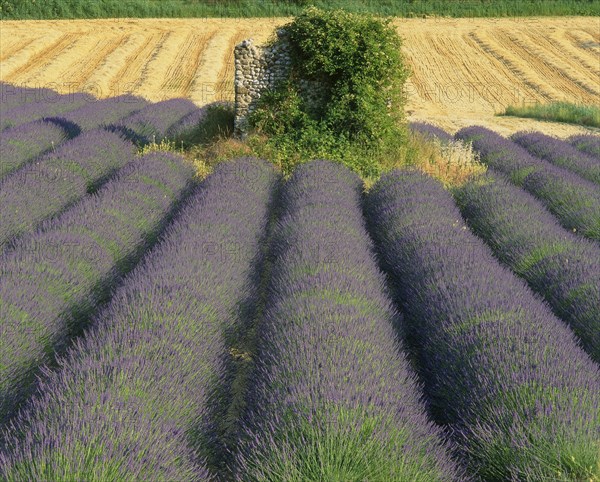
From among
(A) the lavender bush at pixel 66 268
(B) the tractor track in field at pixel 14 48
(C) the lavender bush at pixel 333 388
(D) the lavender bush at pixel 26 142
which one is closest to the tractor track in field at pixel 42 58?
(B) the tractor track in field at pixel 14 48

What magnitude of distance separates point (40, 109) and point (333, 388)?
37.5 ft

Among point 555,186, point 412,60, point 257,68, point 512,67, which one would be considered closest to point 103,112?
point 257,68

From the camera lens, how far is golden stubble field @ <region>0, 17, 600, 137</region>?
61.7 feet

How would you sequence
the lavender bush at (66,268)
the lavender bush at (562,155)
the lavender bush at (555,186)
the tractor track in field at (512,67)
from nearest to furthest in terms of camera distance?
the lavender bush at (66,268) → the lavender bush at (555,186) → the lavender bush at (562,155) → the tractor track in field at (512,67)

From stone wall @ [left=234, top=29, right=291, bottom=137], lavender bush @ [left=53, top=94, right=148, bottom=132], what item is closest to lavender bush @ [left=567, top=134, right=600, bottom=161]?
stone wall @ [left=234, top=29, right=291, bottom=137]

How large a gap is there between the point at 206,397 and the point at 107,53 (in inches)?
823

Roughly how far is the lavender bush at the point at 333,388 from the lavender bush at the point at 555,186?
10.1 ft

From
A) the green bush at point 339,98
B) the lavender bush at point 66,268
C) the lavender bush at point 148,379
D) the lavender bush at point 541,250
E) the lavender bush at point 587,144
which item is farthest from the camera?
the lavender bush at point 587,144

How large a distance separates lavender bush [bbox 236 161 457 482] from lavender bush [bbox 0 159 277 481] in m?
0.29

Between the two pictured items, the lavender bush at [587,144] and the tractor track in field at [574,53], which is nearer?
the lavender bush at [587,144]

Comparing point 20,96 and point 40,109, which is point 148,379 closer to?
point 40,109

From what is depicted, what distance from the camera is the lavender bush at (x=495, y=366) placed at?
2.70 meters

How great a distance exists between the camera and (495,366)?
10.7 feet

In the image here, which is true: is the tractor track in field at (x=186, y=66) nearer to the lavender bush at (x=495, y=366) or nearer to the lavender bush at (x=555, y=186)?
the lavender bush at (x=555, y=186)
